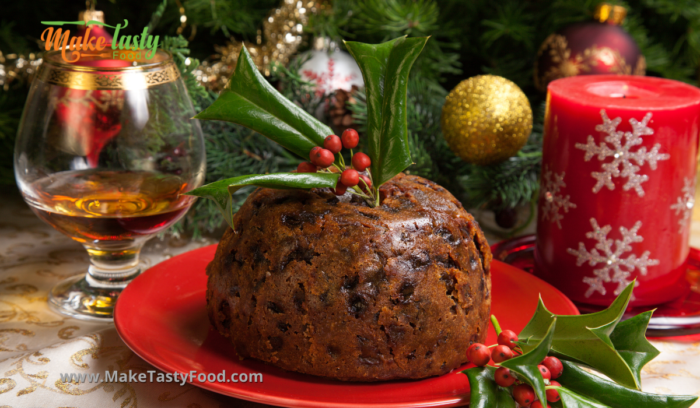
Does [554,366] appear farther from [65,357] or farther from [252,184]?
[65,357]

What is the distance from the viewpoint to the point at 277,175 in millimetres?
603

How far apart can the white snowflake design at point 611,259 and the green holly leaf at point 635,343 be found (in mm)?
235

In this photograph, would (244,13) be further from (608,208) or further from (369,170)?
(608,208)

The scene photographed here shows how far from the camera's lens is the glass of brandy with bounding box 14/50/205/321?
81 cm

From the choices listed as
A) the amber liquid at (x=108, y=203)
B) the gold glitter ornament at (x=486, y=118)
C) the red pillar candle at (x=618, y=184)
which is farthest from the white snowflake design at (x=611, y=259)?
the amber liquid at (x=108, y=203)

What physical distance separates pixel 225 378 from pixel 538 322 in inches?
12.2

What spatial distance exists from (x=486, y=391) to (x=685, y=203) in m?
0.46

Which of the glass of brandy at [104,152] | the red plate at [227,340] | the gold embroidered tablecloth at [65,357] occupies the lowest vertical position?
the gold embroidered tablecloth at [65,357]

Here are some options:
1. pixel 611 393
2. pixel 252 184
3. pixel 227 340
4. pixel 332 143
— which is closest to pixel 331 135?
pixel 332 143

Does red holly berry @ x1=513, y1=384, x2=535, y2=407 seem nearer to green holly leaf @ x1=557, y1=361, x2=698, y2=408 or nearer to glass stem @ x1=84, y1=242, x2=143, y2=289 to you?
green holly leaf @ x1=557, y1=361, x2=698, y2=408

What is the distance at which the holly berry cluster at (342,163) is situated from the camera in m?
0.64

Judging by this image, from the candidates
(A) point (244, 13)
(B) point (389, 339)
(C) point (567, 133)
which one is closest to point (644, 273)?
(C) point (567, 133)

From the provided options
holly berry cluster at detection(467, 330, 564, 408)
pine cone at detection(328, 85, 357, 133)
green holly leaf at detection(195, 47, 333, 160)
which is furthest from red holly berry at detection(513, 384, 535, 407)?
pine cone at detection(328, 85, 357, 133)

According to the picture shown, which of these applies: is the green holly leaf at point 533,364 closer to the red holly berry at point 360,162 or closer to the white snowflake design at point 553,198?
the red holly berry at point 360,162
